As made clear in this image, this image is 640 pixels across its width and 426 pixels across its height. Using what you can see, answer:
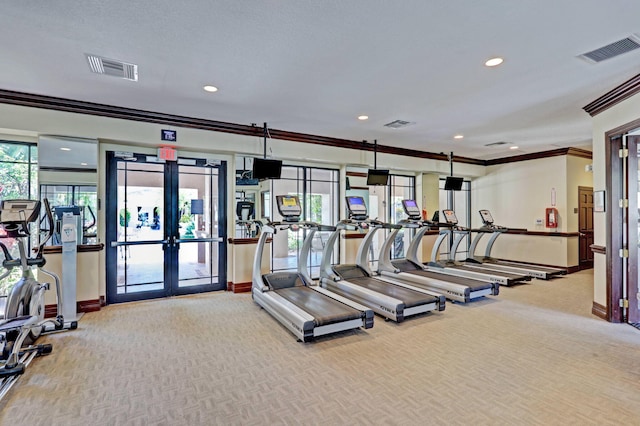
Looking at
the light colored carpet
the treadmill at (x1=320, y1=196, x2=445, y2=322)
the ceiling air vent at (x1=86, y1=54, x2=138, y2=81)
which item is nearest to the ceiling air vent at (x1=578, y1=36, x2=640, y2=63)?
the light colored carpet

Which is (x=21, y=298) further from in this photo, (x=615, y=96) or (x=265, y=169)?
(x=615, y=96)

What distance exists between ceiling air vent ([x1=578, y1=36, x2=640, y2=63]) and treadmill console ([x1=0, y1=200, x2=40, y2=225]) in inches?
234

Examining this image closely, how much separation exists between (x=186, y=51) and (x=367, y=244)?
412 centimetres

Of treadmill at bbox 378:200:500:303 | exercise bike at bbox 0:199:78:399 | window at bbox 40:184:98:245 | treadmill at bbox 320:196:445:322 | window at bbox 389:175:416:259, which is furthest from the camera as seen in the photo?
window at bbox 389:175:416:259

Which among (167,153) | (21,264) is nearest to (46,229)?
(21,264)

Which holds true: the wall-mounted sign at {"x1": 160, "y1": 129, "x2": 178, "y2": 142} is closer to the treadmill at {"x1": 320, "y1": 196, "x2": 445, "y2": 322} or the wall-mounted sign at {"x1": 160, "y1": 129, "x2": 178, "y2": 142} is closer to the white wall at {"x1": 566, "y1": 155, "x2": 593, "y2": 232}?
the treadmill at {"x1": 320, "y1": 196, "x2": 445, "y2": 322}

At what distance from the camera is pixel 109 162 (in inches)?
204

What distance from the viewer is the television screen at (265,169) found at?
Answer: 18.8ft

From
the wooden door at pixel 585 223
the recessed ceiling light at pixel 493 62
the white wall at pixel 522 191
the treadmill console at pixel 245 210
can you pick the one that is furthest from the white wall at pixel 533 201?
the treadmill console at pixel 245 210

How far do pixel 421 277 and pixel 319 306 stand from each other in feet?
8.60

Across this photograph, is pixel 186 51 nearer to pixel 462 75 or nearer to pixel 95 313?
pixel 462 75

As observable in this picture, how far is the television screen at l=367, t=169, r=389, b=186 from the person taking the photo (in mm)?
7141

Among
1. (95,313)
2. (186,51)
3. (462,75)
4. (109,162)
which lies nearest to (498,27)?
(462,75)

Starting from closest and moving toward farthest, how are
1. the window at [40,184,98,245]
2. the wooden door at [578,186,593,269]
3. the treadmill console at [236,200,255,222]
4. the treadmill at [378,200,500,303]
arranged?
the window at [40,184,98,245] → the treadmill at [378,200,500,303] → the treadmill console at [236,200,255,222] → the wooden door at [578,186,593,269]
